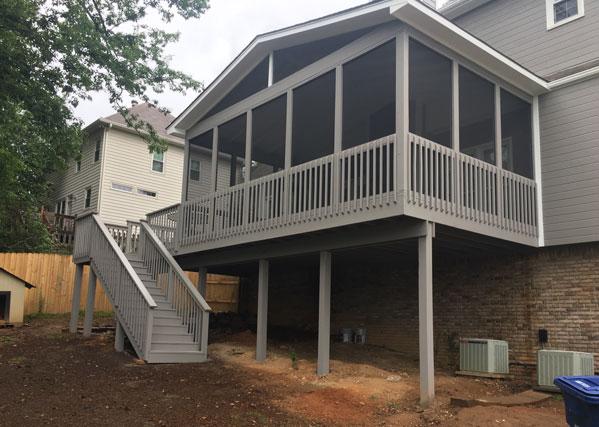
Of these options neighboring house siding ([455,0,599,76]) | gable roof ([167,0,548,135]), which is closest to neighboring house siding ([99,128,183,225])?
gable roof ([167,0,548,135])

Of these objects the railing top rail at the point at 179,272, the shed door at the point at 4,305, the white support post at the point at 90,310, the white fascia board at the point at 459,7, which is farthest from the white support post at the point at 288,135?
the shed door at the point at 4,305

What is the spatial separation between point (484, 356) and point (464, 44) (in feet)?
18.0

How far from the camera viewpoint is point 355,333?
14016 millimetres

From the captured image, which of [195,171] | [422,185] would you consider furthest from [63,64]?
[195,171]

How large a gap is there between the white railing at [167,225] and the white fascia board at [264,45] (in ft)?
7.25

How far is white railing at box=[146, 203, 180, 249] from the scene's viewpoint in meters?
15.5

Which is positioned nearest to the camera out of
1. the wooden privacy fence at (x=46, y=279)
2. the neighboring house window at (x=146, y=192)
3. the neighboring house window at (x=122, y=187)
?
the wooden privacy fence at (x=46, y=279)

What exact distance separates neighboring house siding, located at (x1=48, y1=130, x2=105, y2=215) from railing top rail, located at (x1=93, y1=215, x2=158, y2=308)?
12.5 m

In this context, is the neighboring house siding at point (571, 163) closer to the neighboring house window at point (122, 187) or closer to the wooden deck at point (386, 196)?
the wooden deck at point (386, 196)

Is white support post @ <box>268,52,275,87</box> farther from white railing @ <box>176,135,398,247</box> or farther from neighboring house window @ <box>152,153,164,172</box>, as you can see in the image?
neighboring house window @ <box>152,153,164,172</box>

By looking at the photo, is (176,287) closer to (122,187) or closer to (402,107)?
(402,107)

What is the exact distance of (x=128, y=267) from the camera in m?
12.3

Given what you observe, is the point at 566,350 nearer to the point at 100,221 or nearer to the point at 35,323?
the point at 100,221

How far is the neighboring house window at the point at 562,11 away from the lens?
11.9 m
